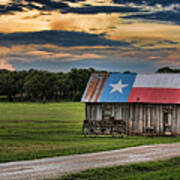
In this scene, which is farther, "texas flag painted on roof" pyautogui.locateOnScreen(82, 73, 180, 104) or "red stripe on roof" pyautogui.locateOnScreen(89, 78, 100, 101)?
"red stripe on roof" pyautogui.locateOnScreen(89, 78, 100, 101)

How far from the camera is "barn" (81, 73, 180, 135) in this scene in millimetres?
38031

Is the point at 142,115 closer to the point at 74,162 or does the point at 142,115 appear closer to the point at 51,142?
the point at 51,142

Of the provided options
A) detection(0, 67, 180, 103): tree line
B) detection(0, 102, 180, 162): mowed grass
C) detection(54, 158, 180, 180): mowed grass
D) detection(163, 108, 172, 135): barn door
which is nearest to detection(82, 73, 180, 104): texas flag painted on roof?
detection(163, 108, 172, 135): barn door

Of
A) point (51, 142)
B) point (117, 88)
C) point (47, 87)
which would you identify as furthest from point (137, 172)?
point (47, 87)

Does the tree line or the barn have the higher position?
the barn

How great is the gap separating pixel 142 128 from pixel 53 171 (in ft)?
76.0

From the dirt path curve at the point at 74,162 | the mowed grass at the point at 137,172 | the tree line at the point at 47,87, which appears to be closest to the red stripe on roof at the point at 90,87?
the dirt path curve at the point at 74,162

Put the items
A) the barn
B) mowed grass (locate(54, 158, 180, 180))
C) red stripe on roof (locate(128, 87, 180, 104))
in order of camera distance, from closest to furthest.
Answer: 1. mowed grass (locate(54, 158, 180, 180))
2. the barn
3. red stripe on roof (locate(128, 87, 180, 104))

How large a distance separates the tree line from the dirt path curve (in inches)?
5025

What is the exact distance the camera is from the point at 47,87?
157 metres

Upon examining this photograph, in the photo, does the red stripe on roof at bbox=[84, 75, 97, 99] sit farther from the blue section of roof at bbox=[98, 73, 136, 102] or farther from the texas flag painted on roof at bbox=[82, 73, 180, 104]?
the blue section of roof at bbox=[98, 73, 136, 102]

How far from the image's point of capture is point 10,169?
1698 cm

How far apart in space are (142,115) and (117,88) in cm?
407

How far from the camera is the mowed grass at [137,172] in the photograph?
51.7 feet
